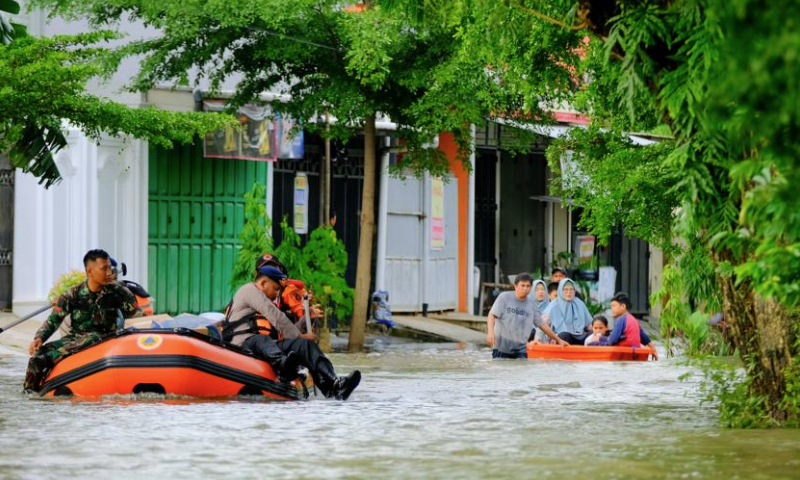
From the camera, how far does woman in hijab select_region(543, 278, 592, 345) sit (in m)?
21.0

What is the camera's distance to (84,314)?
45.2ft

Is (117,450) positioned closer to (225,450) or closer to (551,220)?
(225,450)

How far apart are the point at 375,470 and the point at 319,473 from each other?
0.37 meters

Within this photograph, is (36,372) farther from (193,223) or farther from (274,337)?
(193,223)

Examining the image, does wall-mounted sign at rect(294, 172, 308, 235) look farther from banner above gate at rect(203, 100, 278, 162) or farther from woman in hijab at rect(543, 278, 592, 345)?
woman in hijab at rect(543, 278, 592, 345)

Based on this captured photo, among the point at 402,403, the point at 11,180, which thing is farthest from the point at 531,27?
the point at 11,180

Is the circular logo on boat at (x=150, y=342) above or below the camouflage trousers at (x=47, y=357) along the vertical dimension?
above

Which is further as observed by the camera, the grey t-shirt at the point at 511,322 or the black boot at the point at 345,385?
the grey t-shirt at the point at 511,322

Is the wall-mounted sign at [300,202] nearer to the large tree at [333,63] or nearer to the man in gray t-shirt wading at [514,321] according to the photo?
the large tree at [333,63]

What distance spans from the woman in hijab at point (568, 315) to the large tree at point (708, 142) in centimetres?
557

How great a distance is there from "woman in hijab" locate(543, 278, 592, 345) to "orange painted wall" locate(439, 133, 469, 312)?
555 cm

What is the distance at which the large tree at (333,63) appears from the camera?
62.2 feet

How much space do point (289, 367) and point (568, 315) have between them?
802 centimetres

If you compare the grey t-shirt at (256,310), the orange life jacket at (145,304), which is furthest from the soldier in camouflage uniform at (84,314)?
the orange life jacket at (145,304)
